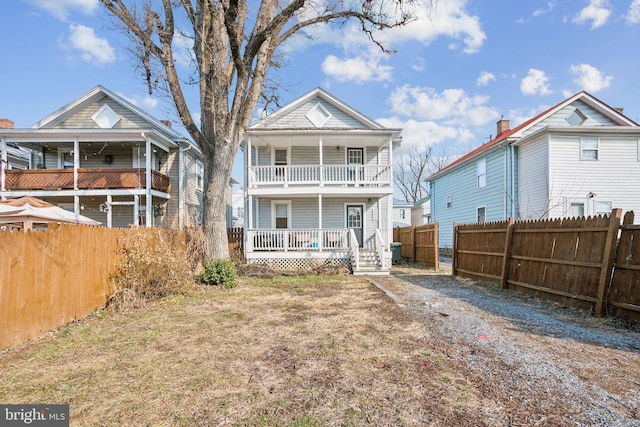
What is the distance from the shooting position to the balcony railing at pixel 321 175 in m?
14.5

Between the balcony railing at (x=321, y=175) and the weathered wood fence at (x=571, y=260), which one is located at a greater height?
the balcony railing at (x=321, y=175)

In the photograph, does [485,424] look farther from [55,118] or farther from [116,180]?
[55,118]

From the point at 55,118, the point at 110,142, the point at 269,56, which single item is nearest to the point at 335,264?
the point at 269,56

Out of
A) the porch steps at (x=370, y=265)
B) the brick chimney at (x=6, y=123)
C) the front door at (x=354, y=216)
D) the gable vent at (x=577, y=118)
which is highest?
the brick chimney at (x=6, y=123)

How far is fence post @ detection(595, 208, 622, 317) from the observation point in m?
5.78

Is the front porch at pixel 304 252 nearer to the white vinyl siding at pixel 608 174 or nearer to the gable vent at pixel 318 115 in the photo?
the gable vent at pixel 318 115

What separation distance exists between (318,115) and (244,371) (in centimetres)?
1460

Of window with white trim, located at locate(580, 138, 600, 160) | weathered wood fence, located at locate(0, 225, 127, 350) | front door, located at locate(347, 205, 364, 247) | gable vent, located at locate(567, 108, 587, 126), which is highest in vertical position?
gable vent, located at locate(567, 108, 587, 126)

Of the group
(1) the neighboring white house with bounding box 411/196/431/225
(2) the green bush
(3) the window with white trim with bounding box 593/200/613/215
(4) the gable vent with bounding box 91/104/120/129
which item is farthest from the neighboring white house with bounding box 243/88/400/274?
(1) the neighboring white house with bounding box 411/196/431/225

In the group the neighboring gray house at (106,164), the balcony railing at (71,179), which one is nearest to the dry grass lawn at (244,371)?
the neighboring gray house at (106,164)

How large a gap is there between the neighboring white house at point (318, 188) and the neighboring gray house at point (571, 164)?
6.05 meters

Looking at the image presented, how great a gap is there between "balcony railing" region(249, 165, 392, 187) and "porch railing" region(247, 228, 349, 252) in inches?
85.9

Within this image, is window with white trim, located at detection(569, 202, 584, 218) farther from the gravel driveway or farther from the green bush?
the green bush

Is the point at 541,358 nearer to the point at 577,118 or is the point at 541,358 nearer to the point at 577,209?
A: the point at 577,209
